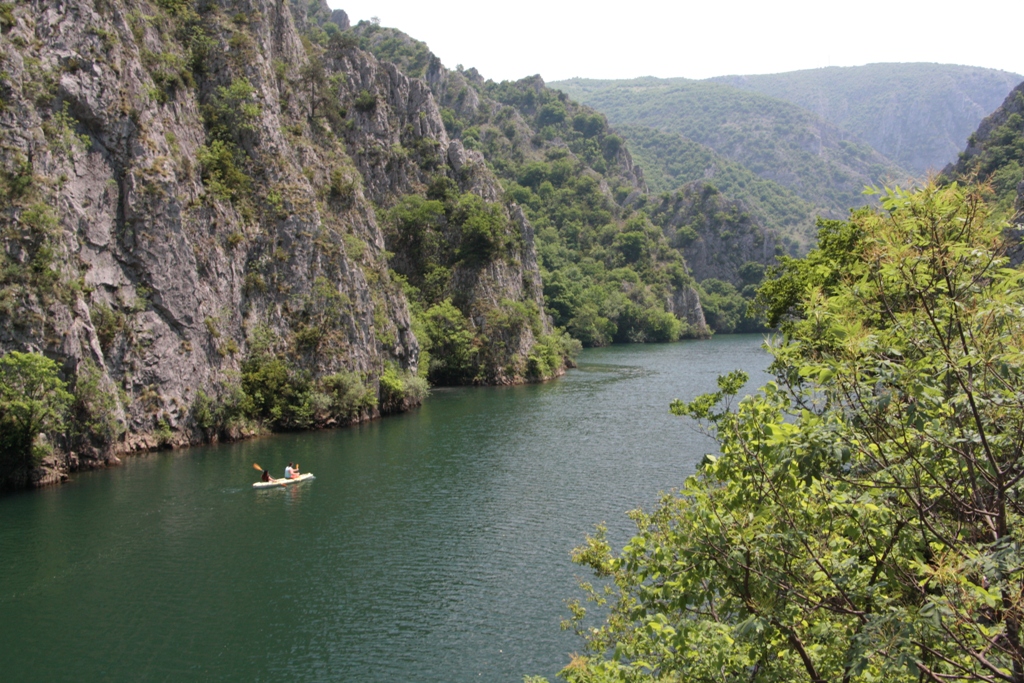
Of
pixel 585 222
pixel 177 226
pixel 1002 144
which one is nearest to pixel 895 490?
pixel 177 226

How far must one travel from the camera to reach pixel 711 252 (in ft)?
577


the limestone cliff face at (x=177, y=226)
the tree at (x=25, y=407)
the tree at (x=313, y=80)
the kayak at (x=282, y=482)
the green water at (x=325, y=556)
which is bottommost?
the green water at (x=325, y=556)

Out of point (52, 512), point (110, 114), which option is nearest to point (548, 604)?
point (52, 512)

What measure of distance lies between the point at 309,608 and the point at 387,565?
3.95 meters

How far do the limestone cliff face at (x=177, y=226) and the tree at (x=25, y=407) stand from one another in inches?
69.8

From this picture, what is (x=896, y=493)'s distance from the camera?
25.9ft

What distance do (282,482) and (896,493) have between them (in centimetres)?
3322

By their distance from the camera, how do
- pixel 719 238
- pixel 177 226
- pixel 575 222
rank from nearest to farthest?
pixel 177 226, pixel 575 222, pixel 719 238

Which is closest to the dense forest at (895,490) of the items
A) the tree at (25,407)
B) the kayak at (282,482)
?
the kayak at (282,482)

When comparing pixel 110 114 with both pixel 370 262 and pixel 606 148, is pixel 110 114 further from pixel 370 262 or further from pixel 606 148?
pixel 606 148

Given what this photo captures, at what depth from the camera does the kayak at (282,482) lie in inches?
1417

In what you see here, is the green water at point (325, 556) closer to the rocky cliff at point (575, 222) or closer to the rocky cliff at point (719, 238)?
the rocky cliff at point (575, 222)

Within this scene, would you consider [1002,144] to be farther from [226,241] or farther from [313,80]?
[226,241]

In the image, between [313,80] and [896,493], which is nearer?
[896,493]
